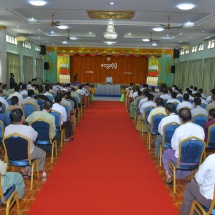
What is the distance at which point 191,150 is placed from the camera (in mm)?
4734

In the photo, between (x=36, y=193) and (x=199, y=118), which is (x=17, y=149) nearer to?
(x=36, y=193)

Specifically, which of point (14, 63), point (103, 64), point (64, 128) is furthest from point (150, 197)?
point (103, 64)

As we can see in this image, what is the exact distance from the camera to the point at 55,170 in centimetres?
599

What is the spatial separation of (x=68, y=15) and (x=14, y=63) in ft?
25.3

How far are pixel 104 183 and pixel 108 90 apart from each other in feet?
59.2

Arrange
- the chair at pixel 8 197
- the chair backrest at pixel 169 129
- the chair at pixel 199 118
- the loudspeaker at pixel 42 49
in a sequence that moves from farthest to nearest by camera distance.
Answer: the loudspeaker at pixel 42 49 → the chair at pixel 199 118 → the chair backrest at pixel 169 129 → the chair at pixel 8 197

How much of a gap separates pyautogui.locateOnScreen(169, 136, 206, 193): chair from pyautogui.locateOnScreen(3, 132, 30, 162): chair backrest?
2393mm

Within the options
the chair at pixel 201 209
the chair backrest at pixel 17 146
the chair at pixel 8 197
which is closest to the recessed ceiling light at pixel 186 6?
the chair backrest at pixel 17 146

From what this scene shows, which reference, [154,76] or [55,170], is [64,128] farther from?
[154,76]

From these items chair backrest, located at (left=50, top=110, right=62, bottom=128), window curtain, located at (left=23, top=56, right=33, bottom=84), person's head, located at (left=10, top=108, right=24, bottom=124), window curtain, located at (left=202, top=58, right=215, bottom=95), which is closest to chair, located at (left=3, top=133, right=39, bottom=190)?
person's head, located at (left=10, top=108, right=24, bottom=124)

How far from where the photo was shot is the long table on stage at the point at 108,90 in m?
23.1

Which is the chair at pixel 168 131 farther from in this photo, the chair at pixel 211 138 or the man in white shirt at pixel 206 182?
the man in white shirt at pixel 206 182

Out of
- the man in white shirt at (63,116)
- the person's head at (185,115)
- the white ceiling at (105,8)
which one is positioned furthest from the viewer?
the white ceiling at (105,8)

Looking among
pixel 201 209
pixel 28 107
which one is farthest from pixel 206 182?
pixel 28 107
